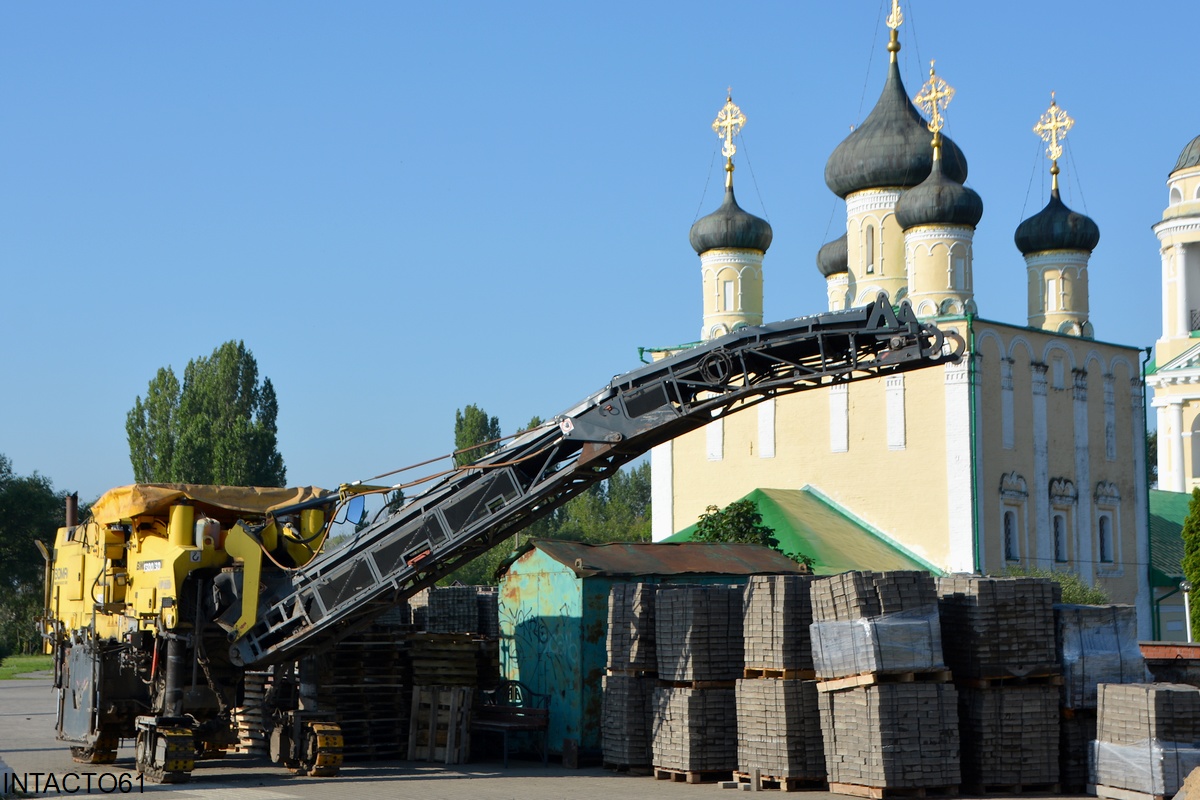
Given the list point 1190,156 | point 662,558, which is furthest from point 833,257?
point 662,558

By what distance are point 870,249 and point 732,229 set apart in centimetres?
450

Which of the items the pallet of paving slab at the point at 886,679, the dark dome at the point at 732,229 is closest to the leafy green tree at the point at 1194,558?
the dark dome at the point at 732,229

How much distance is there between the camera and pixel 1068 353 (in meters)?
43.0

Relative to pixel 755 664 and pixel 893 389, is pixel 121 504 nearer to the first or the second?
pixel 755 664

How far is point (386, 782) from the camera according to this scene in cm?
1694

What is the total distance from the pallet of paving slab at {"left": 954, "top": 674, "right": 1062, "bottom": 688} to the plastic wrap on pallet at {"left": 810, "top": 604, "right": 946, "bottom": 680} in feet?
1.58

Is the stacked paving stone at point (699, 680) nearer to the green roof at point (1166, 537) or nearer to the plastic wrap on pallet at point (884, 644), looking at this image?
the plastic wrap on pallet at point (884, 644)

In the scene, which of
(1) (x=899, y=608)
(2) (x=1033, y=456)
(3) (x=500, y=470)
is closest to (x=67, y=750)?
(3) (x=500, y=470)

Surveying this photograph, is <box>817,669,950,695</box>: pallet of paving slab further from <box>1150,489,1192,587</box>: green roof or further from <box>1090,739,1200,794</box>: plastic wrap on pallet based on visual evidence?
<box>1150,489,1192,587</box>: green roof

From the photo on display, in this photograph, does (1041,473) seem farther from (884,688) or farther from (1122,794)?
(884,688)

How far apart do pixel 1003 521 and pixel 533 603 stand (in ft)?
73.6

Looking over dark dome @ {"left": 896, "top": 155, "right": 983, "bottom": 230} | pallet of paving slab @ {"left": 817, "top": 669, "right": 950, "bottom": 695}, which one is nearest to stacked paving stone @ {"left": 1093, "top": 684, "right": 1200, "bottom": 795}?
pallet of paving slab @ {"left": 817, "top": 669, "right": 950, "bottom": 695}

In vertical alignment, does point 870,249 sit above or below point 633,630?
above

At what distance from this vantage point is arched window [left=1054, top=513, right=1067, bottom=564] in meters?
42.2
